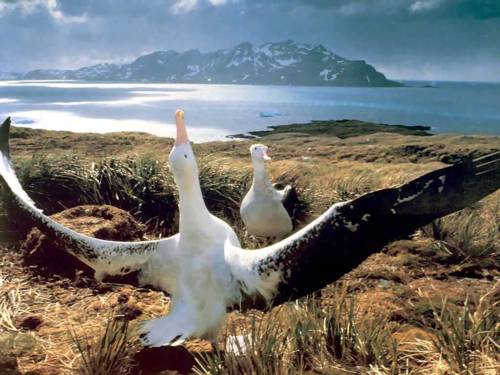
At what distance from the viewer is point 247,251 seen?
266 cm

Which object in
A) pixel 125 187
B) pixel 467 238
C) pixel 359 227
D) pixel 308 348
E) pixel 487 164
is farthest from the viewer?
pixel 125 187

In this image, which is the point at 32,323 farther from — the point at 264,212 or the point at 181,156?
the point at 264,212

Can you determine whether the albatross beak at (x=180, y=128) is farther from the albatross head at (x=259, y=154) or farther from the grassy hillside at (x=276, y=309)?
the albatross head at (x=259, y=154)

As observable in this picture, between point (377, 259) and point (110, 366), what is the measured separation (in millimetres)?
2643

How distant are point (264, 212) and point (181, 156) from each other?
205 centimetres

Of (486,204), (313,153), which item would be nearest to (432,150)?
(313,153)

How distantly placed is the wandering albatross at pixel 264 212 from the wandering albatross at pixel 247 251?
1.69 meters

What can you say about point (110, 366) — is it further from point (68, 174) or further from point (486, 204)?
point (486, 204)

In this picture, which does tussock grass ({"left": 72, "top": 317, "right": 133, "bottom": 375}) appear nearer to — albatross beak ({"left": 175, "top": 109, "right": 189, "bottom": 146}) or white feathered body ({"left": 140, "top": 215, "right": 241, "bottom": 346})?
white feathered body ({"left": 140, "top": 215, "right": 241, "bottom": 346})

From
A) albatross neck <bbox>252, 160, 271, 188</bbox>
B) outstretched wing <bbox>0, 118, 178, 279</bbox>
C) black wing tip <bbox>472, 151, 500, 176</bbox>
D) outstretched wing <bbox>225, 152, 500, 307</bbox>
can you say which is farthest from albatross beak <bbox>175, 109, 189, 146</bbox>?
albatross neck <bbox>252, 160, 271, 188</bbox>

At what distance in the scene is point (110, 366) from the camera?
2570 mm

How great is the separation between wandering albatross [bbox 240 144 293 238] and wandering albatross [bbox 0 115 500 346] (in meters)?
Result: 1.69

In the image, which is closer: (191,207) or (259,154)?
(191,207)

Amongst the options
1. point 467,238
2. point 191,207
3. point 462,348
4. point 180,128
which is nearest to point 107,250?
point 191,207
